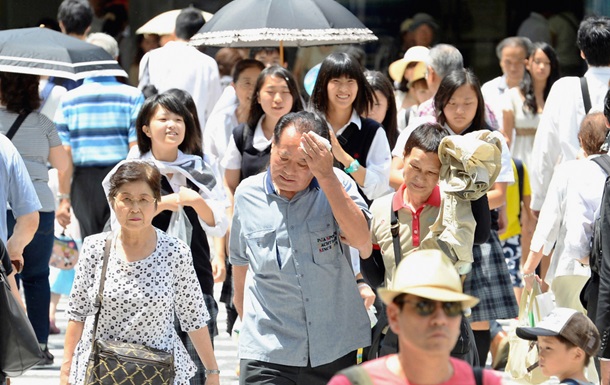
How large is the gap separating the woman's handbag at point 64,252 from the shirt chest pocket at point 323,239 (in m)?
4.79

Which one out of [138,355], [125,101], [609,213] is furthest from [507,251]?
[138,355]

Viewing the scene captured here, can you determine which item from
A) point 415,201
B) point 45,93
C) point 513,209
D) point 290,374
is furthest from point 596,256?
point 45,93

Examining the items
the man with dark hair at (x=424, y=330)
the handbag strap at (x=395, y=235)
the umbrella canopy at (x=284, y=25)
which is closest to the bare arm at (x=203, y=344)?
the handbag strap at (x=395, y=235)

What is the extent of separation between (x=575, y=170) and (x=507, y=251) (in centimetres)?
323

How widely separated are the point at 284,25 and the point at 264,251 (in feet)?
11.5

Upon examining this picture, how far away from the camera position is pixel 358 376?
12.3 feet

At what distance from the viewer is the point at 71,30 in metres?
11.2

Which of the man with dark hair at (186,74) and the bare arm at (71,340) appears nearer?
the bare arm at (71,340)

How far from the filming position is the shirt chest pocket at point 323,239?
5586 mm

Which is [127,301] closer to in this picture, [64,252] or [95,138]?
[95,138]

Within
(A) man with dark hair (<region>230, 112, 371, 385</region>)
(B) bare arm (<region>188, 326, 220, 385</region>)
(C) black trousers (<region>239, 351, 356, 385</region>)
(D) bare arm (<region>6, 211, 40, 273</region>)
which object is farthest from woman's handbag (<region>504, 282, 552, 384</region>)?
(D) bare arm (<region>6, 211, 40, 273</region>)

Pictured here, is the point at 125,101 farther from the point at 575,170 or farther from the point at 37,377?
the point at 575,170

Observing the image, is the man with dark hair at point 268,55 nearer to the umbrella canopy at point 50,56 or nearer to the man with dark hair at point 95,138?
the man with dark hair at point 95,138

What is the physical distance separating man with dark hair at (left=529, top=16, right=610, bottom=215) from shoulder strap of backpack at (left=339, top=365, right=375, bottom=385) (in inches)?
202
